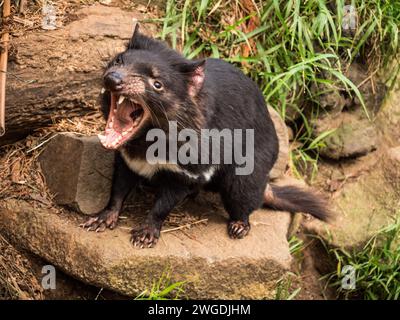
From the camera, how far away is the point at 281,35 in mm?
4820

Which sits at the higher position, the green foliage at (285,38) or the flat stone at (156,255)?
the green foliage at (285,38)

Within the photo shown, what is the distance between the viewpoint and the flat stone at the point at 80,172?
371 centimetres

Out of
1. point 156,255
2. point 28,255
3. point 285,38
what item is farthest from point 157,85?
point 285,38

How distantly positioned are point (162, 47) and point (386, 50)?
2367mm

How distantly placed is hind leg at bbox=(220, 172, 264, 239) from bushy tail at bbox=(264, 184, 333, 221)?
362 mm

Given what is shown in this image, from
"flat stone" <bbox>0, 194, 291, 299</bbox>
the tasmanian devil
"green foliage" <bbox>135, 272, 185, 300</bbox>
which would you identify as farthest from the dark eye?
"green foliage" <bbox>135, 272, 185, 300</bbox>

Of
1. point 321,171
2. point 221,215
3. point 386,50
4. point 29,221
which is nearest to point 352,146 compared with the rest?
point 321,171

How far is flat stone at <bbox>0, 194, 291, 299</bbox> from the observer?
137 inches

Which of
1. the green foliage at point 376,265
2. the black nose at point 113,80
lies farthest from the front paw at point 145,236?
the green foliage at point 376,265

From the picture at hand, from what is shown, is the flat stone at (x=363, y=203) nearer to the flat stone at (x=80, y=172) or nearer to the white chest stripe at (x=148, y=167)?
the white chest stripe at (x=148, y=167)

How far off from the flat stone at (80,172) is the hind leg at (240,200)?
2.24 ft

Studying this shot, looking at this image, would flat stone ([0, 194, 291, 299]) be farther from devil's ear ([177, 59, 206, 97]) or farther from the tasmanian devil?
devil's ear ([177, 59, 206, 97])

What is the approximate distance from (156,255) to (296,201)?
1.17 meters

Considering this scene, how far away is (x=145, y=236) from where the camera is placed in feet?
11.6
